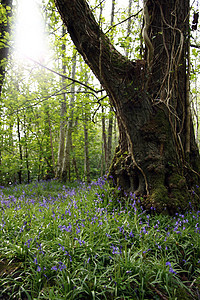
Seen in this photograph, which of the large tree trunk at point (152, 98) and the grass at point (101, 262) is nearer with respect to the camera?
the grass at point (101, 262)

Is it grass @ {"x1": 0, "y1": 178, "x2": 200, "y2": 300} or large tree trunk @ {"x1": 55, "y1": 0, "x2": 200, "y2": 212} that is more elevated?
large tree trunk @ {"x1": 55, "y1": 0, "x2": 200, "y2": 212}

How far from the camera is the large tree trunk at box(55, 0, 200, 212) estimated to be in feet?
9.15

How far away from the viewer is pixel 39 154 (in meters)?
9.50

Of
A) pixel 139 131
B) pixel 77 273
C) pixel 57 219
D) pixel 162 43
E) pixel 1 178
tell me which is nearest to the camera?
pixel 77 273

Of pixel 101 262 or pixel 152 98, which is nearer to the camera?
pixel 101 262

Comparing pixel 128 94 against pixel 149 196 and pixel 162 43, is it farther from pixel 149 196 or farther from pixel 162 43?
pixel 149 196

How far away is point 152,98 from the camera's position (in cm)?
317

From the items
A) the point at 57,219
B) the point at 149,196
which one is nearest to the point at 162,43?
the point at 149,196

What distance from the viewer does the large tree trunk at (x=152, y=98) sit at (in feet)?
9.15

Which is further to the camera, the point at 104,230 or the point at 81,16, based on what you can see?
the point at 81,16

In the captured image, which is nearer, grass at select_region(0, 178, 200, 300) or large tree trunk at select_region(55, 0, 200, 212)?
grass at select_region(0, 178, 200, 300)

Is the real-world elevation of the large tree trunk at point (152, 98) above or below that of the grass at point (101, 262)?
above

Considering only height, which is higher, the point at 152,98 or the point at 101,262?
the point at 152,98

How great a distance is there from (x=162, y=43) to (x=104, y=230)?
10.4 ft
